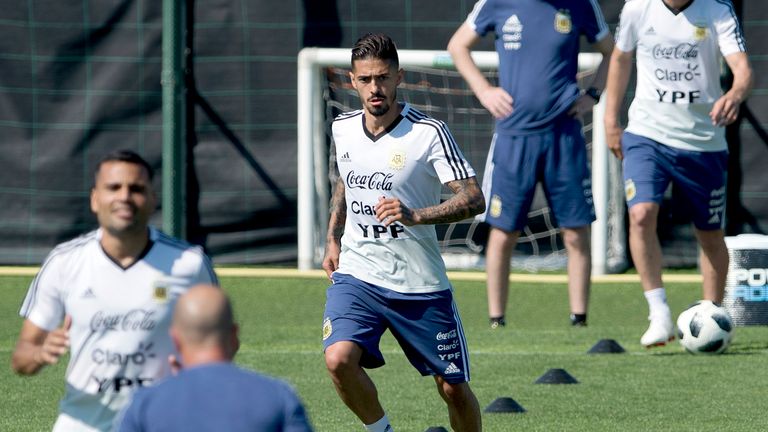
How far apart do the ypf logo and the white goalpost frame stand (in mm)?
2457

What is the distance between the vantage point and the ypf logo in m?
10.0

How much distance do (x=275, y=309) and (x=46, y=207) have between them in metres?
3.08

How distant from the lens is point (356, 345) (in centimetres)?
615

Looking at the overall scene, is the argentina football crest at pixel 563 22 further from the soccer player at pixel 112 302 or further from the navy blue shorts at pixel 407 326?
the soccer player at pixel 112 302

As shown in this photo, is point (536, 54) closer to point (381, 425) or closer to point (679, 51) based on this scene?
point (679, 51)

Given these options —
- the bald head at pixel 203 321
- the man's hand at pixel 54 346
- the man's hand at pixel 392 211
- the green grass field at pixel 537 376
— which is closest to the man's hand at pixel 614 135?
the green grass field at pixel 537 376

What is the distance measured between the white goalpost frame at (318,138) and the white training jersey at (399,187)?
621cm

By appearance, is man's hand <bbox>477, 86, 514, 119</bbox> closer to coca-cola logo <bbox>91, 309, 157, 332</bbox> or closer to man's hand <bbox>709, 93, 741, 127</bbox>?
man's hand <bbox>709, 93, 741, 127</bbox>

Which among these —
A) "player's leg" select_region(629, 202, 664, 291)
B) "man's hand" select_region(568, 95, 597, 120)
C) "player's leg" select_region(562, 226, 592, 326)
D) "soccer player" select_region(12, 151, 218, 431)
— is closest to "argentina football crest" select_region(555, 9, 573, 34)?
"man's hand" select_region(568, 95, 597, 120)

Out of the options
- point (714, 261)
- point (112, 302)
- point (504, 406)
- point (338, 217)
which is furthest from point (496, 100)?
point (112, 302)

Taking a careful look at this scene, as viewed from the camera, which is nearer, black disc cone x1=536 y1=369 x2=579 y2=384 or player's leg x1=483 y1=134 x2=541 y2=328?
black disc cone x1=536 y1=369 x2=579 y2=384

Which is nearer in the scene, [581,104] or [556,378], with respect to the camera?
[556,378]

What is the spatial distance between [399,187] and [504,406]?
1499mm

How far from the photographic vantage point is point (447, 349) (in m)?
6.17
